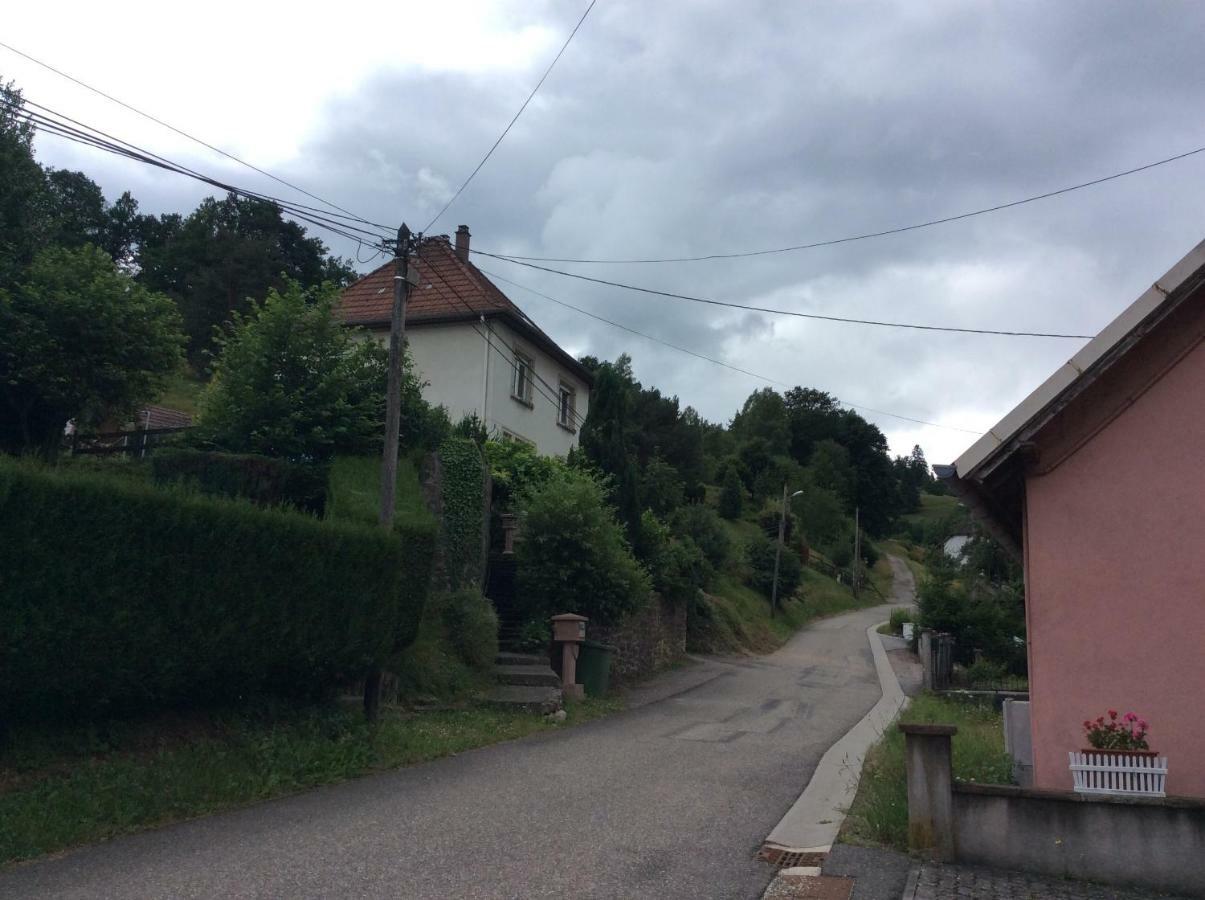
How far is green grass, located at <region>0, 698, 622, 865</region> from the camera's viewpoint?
7109 millimetres

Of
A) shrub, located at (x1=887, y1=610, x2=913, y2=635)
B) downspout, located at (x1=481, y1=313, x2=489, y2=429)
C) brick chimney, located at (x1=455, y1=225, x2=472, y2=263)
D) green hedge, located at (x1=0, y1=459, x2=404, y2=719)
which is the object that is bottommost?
shrub, located at (x1=887, y1=610, x2=913, y2=635)

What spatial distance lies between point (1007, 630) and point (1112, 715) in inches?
696

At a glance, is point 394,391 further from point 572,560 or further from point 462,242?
point 462,242

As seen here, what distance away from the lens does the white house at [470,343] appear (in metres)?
24.9

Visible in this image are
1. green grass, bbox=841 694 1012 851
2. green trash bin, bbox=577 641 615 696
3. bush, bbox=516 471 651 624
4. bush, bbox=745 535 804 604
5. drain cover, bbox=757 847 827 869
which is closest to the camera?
drain cover, bbox=757 847 827 869

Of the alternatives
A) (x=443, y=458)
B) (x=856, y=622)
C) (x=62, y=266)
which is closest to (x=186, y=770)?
(x=443, y=458)

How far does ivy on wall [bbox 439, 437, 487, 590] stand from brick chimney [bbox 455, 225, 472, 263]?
1126cm

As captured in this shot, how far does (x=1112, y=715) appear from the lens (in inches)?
273

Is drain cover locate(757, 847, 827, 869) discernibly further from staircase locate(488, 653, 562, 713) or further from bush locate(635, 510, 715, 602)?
bush locate(635, 510, 715, 602)

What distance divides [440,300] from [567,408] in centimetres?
596

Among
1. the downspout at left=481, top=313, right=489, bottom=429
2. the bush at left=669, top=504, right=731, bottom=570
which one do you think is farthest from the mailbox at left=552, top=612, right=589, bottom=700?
the bush at left=669, top=504, right=731, bottom=570

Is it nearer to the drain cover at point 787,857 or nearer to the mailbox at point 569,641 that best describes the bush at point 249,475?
the mailbox at point 569,641

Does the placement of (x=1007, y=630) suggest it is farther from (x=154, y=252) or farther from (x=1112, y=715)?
(x=154, y=252)

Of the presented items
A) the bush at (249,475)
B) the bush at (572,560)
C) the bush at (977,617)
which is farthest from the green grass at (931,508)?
the bush at (249,475)
